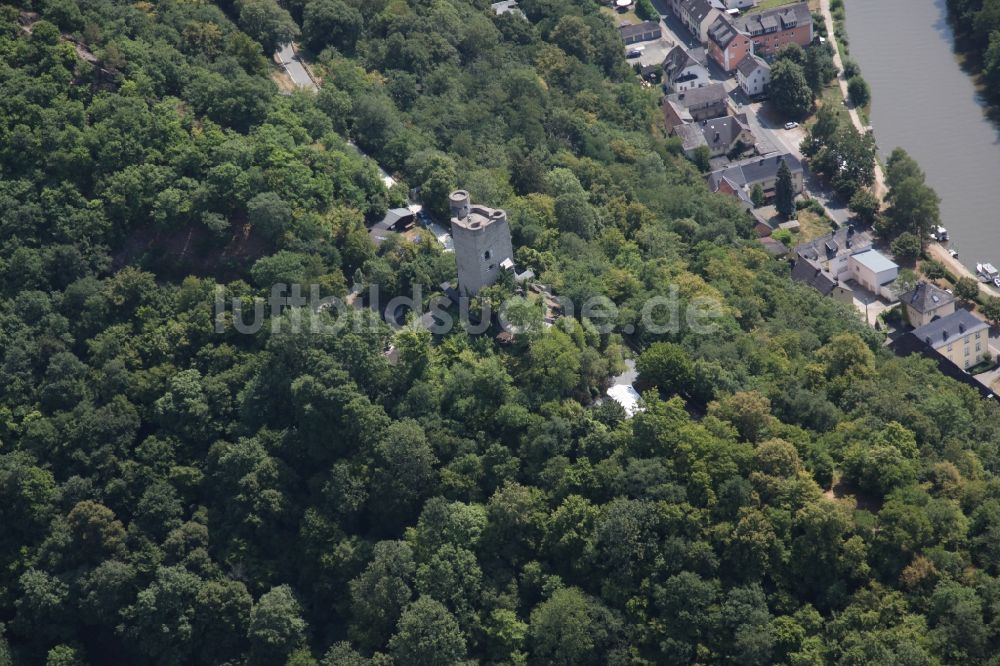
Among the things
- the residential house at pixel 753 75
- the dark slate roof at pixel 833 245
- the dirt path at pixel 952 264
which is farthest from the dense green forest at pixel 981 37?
the dark slate roof at pixel 833 245

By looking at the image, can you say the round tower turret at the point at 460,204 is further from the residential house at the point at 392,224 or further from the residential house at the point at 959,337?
the residential house at the point at 959,337

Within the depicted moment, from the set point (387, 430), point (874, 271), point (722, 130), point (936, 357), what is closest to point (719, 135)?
point (722, 130)

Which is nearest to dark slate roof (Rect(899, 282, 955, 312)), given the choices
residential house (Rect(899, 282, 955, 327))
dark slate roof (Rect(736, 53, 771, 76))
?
residential house (Rect(899, 282, 955, 327))

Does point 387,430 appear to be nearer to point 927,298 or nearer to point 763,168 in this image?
point 927,298

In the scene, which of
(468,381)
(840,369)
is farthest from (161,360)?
(840,369)

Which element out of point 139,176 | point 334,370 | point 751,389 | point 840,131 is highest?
point 139,176

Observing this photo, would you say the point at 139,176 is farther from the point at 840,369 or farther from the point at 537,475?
the point at 840,369
